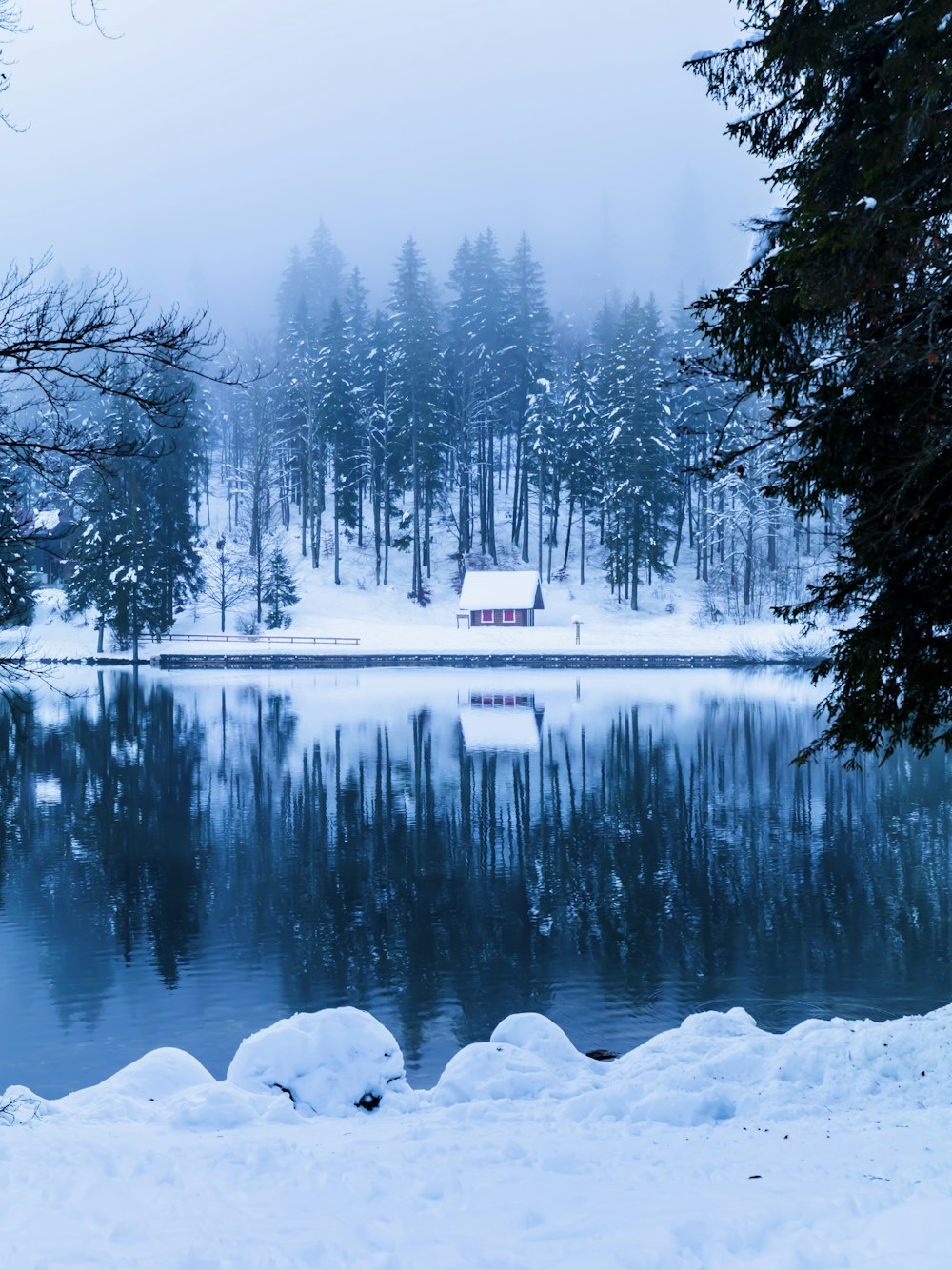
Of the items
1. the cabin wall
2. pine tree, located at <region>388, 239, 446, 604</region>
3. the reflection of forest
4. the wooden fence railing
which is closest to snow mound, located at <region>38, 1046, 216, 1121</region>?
the reflection of forest

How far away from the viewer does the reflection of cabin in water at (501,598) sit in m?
62.0

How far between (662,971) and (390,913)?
437 cm

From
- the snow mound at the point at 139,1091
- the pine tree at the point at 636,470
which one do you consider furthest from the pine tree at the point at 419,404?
the snow mound at the point at 139,1091

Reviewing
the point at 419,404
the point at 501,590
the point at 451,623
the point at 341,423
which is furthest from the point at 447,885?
the point at 341,423

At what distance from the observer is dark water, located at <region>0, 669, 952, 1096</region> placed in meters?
11.8

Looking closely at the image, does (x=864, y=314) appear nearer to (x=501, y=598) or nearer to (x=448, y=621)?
(x=501, y=598)

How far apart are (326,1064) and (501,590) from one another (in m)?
54.7

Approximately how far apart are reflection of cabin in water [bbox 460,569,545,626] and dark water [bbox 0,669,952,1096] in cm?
2843

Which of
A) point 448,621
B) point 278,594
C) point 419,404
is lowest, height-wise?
point 448,621

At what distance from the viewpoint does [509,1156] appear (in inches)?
244

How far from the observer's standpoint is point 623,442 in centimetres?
6303

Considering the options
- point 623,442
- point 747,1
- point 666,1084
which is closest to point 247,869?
point 666,1084

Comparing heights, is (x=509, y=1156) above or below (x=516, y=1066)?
above

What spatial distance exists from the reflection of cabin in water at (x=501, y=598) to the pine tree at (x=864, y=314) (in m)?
52.7
